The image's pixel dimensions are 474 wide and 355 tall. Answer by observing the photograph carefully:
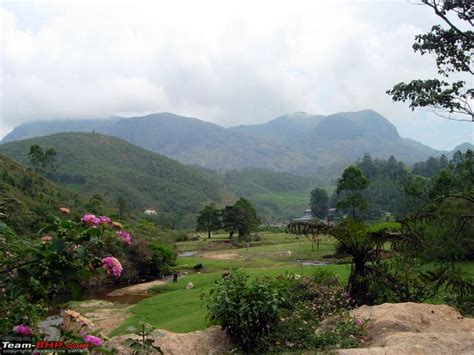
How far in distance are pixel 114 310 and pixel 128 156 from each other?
463 ft

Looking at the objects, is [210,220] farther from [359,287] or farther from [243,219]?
[359,287]

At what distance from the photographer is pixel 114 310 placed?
69.7 ft

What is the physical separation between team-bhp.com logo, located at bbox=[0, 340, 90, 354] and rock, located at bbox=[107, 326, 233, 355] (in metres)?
2.83

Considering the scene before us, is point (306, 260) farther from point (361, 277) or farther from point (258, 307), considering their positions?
point (258, 307)

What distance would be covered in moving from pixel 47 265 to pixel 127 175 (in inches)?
5225

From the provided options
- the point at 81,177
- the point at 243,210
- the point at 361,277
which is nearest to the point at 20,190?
the point at 243,210

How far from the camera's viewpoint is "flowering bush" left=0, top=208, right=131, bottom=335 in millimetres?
3205

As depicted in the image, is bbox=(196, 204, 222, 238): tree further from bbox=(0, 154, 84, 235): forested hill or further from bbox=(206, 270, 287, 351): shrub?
bbox=(206, 270, 287, 351): shrub

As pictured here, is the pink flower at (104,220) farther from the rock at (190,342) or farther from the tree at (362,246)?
the tree at (362,246)

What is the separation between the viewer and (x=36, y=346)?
3393mm

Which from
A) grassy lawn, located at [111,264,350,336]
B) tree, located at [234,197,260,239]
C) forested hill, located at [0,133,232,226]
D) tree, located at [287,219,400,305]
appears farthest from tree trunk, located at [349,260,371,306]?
forested hill, located at [0,133,232,226]

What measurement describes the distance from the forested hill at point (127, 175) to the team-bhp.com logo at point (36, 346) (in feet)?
291

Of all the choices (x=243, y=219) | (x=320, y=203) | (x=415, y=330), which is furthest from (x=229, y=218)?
(x=415, y=330)

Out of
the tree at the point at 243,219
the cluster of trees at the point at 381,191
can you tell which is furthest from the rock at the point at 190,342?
the cluster of trees at the point at 381,191
